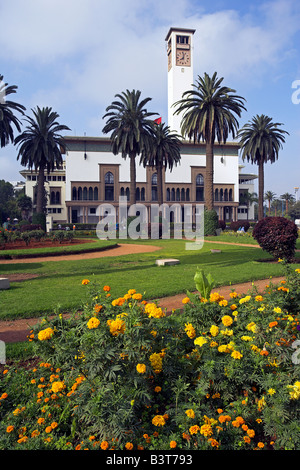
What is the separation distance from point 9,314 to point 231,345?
5.18 m

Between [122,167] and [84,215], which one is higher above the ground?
[122,167]

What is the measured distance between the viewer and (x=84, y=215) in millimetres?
66375

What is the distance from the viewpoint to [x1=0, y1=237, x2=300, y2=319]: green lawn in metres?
7.92

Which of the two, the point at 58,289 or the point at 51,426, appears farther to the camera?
the point at 58,289

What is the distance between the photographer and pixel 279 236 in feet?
45.8

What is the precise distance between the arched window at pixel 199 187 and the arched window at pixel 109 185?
1707 cm

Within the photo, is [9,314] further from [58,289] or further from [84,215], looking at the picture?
[84,215]

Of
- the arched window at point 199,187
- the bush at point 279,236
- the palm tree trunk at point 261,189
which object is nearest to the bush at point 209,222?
the palm tree trunk at point 261,189

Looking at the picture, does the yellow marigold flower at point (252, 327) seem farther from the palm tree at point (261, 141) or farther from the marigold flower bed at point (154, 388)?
the palm tree at point (261, 141)

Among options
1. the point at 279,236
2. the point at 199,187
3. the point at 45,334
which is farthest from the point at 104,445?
the point at 199,187

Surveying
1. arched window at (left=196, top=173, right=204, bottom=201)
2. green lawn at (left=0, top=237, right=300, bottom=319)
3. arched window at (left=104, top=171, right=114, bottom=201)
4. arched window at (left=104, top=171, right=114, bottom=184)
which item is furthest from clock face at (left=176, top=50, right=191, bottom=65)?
green lawn at (left=0, top=237, right=300, bottom=319)

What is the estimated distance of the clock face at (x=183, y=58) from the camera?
7994 cm
